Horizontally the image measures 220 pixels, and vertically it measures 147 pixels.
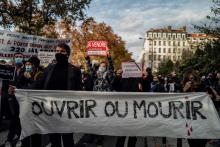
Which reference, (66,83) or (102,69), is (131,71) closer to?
(102,69)

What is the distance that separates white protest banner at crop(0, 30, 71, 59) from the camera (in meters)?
14.4

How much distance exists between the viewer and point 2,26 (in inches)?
1109

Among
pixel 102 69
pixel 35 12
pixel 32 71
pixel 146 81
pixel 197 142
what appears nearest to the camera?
pixel 197 142

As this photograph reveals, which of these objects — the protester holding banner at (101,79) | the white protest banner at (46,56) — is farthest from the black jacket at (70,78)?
the white protest banner at (46,56)

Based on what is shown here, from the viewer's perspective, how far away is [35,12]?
2864cm

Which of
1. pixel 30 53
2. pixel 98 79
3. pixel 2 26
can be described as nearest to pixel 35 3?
pixel 2 26

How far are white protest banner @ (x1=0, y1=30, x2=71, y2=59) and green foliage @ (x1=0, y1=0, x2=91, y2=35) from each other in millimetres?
11623

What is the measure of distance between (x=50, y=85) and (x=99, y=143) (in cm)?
344

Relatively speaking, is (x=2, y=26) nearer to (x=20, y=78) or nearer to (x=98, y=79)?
(x=98, y=79)

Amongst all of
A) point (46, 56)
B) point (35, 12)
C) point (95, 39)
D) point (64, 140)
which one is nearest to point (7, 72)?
point (64, 140)

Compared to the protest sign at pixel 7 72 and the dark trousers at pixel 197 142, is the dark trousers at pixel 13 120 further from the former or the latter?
the dark trousers at pixel 197 142

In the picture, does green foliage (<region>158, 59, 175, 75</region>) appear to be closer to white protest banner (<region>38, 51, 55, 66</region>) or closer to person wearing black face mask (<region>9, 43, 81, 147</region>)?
white protest banner (<region>38, 51, 55, 66</region>)

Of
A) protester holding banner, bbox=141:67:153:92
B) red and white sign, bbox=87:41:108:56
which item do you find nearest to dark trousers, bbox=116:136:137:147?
protester holding banner, bbox=141:67:153:92

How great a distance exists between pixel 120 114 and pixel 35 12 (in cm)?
2077
